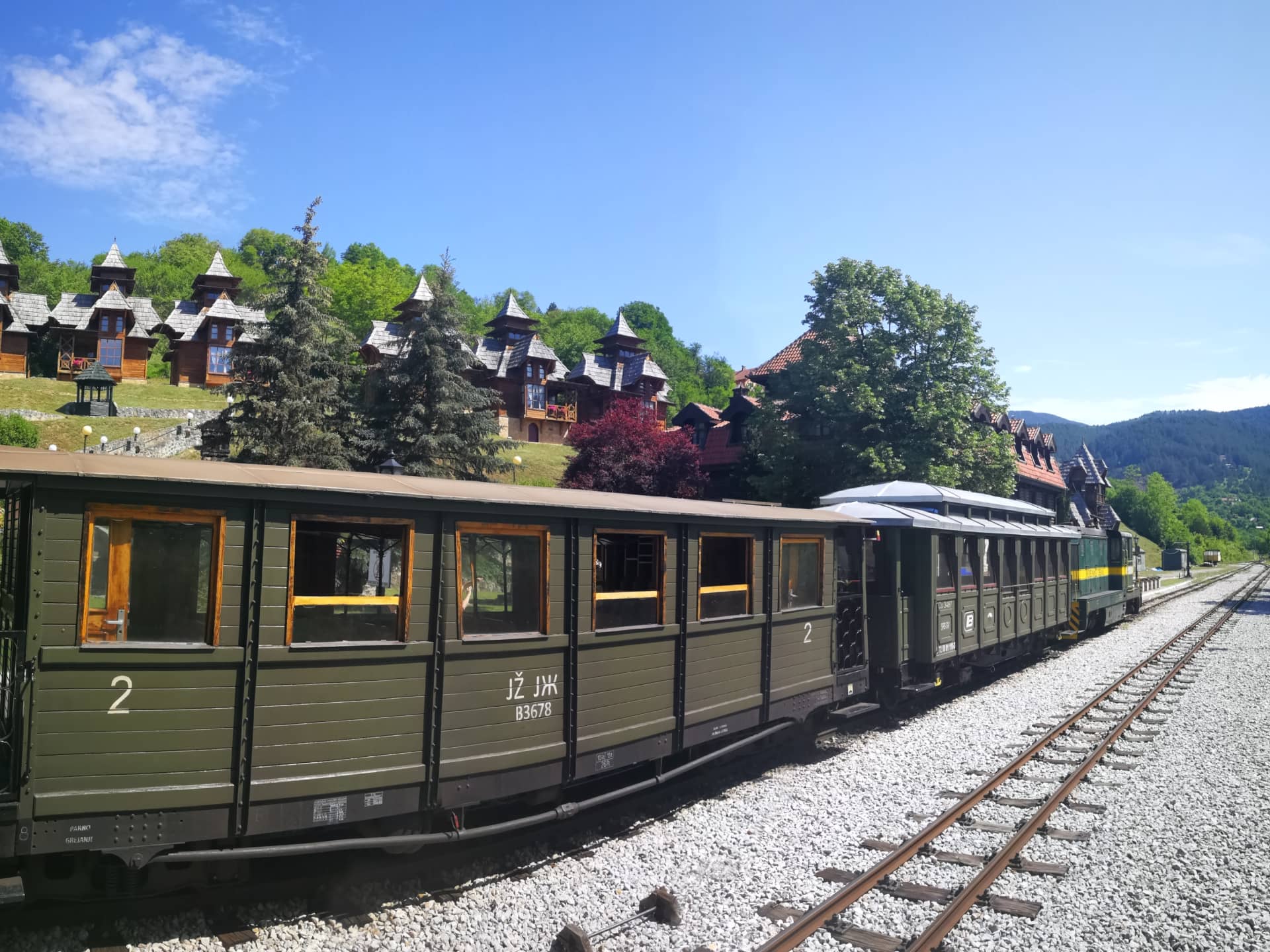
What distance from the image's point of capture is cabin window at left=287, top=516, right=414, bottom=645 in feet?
18.8

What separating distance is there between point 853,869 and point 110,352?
59.7m

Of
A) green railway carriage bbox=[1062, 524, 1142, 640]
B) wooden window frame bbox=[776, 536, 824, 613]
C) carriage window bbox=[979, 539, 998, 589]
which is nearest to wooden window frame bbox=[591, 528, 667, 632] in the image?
wooden window frame bbox=[776, 536, 824, 613]

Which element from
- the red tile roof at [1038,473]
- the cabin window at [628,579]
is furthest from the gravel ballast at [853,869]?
the red tile roof at [1038,473]

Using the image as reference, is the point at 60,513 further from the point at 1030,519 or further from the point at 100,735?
the point at 1030,519

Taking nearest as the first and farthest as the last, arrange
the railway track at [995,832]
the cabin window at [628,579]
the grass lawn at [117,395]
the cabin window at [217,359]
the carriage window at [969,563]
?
the railway track at [995,832] → the cabin window at [628,579] → the carriage window at [969,563] → the grass lawn at [117,395] → the cabin window at [217,359]

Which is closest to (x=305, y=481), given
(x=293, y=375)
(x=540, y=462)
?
(x=293, y=375)

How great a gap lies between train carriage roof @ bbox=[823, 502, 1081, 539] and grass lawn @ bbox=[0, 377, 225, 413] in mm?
40311

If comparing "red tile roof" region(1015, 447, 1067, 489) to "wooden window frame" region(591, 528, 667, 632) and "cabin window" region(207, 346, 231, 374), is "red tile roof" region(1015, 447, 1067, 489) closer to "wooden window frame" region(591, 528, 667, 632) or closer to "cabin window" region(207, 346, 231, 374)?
"wooden window frame" region(591, 528, 667, 632)

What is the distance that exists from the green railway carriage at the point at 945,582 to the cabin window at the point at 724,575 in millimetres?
3434

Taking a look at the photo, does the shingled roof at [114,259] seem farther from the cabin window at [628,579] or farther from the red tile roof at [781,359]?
the cabin window at [628,579]

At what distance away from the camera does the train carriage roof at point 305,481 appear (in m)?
4.88

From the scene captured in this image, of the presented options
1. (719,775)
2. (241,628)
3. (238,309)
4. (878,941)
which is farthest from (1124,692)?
(238,309)

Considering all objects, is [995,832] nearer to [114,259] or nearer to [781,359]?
[781,359]

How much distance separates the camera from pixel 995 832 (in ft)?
26.2
